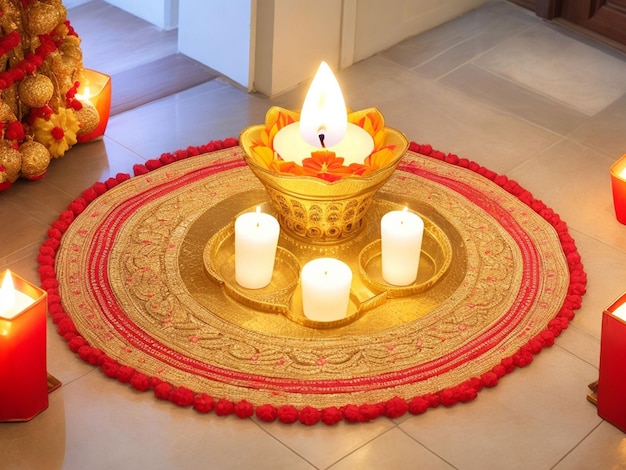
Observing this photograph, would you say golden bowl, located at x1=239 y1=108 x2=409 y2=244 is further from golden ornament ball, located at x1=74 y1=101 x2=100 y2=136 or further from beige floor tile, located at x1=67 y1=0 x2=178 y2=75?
beige floor tile, located at x1=67 y1=0 x2=178 y2=75

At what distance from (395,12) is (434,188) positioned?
92 centimetres

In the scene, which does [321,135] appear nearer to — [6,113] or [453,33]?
[6,113]

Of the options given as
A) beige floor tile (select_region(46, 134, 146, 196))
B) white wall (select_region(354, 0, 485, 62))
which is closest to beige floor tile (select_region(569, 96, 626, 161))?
white wall (select_region(354, 0, 485, 62))

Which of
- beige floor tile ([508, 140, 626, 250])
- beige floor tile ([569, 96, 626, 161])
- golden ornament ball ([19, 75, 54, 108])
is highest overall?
golden ornament ball ([19, 75, 54, 108])

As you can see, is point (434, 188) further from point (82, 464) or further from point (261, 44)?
point (82, 464)

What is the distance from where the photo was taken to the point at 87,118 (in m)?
2.73

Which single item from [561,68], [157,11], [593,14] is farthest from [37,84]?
[593,14]

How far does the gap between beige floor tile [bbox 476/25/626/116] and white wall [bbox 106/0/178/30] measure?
99 cm

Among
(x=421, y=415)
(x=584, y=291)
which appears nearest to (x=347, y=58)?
(x=584, y=291)

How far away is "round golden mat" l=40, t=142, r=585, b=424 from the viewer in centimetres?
205

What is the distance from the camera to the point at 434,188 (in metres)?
2.67

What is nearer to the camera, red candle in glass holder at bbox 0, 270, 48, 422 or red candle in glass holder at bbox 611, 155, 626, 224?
red candle in glass holder at bbox 0, 270, 48, 422

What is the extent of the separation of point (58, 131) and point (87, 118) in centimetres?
12

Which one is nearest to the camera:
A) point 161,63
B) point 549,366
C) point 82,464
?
point 82,464
